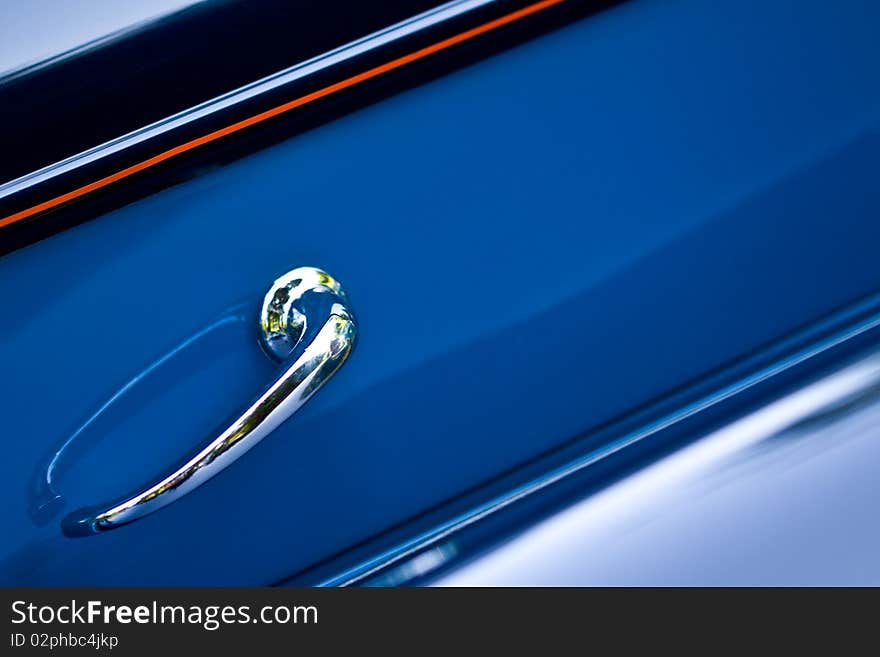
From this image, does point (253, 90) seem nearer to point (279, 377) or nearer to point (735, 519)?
point (279, 377)

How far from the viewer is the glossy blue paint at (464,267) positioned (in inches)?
26.7

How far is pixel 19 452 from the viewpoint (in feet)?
2.22

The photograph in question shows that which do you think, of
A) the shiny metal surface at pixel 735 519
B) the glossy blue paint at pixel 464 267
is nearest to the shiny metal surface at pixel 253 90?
the glossy blue paint at pixel 464 267

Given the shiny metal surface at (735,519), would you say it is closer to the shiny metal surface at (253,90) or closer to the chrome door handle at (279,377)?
the chrome door handle at (279,377)

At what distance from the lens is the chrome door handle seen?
2.19 ft

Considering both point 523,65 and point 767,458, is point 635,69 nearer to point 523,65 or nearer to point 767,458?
point 523,65

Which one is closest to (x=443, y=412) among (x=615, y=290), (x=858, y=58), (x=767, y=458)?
(x=615, y=290)

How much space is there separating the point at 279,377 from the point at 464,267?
0.17 metres

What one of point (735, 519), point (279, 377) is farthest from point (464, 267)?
point (735, 519)

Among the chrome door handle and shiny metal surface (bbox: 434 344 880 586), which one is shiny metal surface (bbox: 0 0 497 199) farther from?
shiny metal surface (bbox: 434 344 880 586)

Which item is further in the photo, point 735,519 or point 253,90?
point 735,519

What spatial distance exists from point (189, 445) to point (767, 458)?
0.47 m

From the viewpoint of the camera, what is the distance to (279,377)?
0.68 metres

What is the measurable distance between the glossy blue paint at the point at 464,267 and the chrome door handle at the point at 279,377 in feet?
0.06
